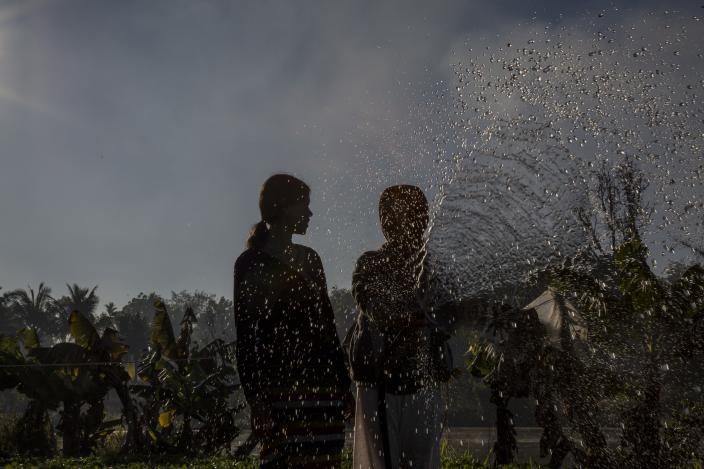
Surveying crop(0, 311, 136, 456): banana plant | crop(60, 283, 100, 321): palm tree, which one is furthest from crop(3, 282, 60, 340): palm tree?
crop(0, 311, 136, 456): banana plant

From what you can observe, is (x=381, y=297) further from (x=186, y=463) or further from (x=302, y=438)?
(x=186, y=463)

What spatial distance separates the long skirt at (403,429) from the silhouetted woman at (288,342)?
1.05 feet

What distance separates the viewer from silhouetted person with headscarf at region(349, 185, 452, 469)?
3.15m

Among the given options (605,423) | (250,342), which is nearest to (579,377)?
(605,423)

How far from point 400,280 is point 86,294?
176 feet

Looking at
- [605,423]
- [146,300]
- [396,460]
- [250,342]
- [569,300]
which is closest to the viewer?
[250,342]

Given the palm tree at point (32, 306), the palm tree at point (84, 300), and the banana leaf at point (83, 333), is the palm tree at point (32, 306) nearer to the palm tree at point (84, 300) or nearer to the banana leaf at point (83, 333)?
the palm tree at point (84, 300)

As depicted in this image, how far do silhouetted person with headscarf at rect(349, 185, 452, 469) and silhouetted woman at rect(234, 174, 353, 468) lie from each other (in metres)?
0.31

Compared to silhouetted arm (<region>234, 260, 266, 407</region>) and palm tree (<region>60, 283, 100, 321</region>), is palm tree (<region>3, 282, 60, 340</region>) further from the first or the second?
silhouetted arm (<region>234, 260, 266, 407</region>)

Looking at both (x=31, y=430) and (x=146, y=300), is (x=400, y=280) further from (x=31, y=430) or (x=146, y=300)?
(x=146, y=300)

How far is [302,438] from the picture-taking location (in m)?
2.54

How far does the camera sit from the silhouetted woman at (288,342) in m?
2.55

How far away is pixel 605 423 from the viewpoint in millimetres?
6801

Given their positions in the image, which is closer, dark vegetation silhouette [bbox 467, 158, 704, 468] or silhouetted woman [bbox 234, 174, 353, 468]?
silhouetted woman [bbox 234, 174, 353, 468]
